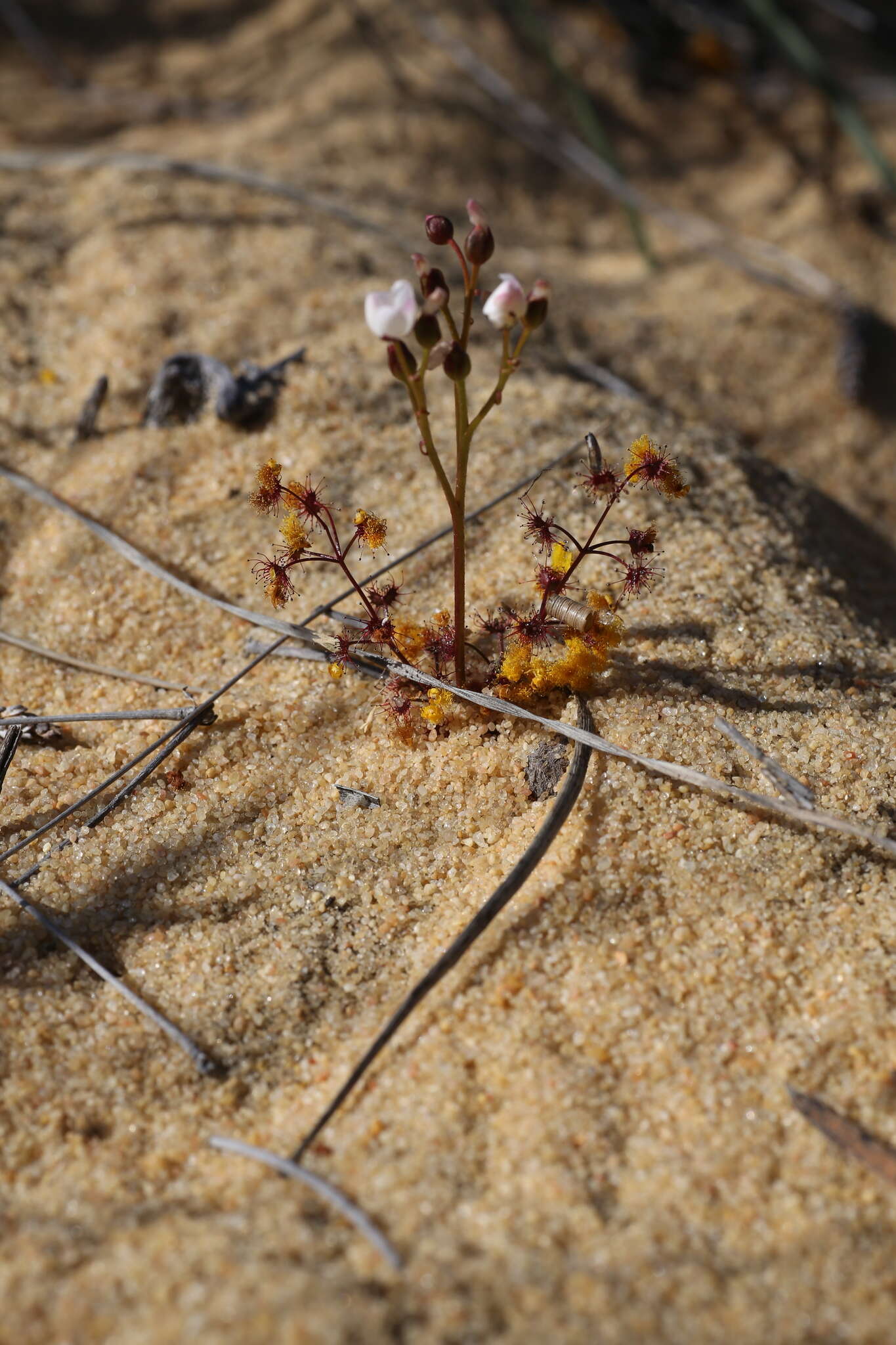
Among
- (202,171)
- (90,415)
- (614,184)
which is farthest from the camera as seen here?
(614,184)

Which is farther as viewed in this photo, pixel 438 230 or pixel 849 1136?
pixel 438 230

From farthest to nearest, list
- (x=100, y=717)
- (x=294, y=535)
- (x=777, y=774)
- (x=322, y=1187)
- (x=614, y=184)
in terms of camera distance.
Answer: (x=614, y=184), (x=100, y=717), (x=294, y=535), (x=777, y=774), (x=322, y=1187)

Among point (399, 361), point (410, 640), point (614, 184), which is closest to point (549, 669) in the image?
point (410, 640)

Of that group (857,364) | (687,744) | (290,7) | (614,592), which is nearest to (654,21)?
(290,7)

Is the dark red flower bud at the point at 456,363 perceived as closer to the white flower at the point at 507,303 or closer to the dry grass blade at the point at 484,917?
the white flower at the point at 507,303

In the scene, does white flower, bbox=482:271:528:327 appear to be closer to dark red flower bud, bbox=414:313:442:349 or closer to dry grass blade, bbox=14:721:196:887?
dark red flower bud, bbox=414:313:442:349

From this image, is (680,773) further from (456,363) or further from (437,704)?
(456,363)

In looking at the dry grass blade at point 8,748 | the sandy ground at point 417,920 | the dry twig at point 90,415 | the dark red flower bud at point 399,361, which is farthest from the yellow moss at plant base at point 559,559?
the dry twig at point 90,415
